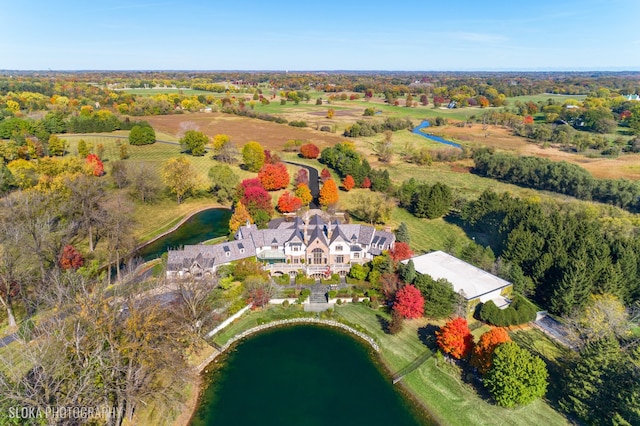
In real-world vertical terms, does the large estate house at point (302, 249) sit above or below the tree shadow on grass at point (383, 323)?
above

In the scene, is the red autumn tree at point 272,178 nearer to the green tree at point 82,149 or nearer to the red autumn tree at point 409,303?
the red autumn tree at point 409,303

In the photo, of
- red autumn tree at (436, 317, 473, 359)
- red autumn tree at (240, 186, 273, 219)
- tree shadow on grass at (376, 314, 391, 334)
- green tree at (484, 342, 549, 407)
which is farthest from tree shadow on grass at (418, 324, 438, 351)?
red autumn tree at (240, 186, 273, 219)

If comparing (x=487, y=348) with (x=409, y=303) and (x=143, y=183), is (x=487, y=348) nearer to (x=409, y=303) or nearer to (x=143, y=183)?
(x=409, y=303)

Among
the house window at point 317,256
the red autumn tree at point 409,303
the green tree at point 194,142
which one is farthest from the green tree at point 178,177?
the red autumn tree at point 409,303

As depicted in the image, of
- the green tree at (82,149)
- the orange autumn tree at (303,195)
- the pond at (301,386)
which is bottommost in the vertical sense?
the pond at (301,386)

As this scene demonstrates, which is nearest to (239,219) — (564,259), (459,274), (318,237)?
(318,237)

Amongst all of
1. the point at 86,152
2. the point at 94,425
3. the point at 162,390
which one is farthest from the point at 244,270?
the point at 86,152

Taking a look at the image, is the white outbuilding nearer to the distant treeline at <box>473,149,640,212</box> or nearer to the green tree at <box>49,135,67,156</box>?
the distant treeline at <box>473,149,640,212</box>
